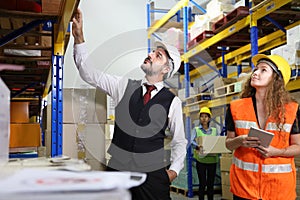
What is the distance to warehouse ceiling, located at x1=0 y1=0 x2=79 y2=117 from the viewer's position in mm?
2277

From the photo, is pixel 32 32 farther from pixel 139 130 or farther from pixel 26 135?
pixel 139 130

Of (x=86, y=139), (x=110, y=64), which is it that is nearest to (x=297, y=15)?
(x=86, y=139)

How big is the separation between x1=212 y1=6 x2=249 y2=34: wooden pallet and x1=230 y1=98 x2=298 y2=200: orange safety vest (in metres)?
2.93

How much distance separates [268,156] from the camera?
92.9 inches

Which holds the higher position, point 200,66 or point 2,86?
point 200,66

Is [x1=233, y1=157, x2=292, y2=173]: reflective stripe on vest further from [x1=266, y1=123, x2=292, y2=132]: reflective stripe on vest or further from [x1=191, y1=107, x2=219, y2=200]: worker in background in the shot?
[x1=191, y1=107, x2=219, y2=200]: worker in background

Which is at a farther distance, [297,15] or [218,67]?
[218,67]

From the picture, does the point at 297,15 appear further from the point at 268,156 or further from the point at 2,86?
the point at 2,86

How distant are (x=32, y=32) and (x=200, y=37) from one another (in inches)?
184

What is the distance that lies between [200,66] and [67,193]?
841 cm

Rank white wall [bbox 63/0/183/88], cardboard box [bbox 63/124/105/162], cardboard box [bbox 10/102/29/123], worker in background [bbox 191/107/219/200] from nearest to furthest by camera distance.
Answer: cardboard box [bbox 63/124/105/162], cardboard box [bbox 10/102/29/123], worker in background [bbox 191/107/219/200], white wall [bbox 63/0/183/88]

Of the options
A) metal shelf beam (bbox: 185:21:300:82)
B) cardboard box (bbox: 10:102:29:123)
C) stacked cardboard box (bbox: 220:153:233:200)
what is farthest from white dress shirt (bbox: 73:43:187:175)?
stacked cardboard box (bbox: 220:153:233:200)

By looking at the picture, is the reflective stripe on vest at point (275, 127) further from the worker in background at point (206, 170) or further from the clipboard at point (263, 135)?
the worker in background at point (206, 170)

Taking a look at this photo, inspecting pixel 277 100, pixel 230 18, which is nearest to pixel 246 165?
pixel 277 100
